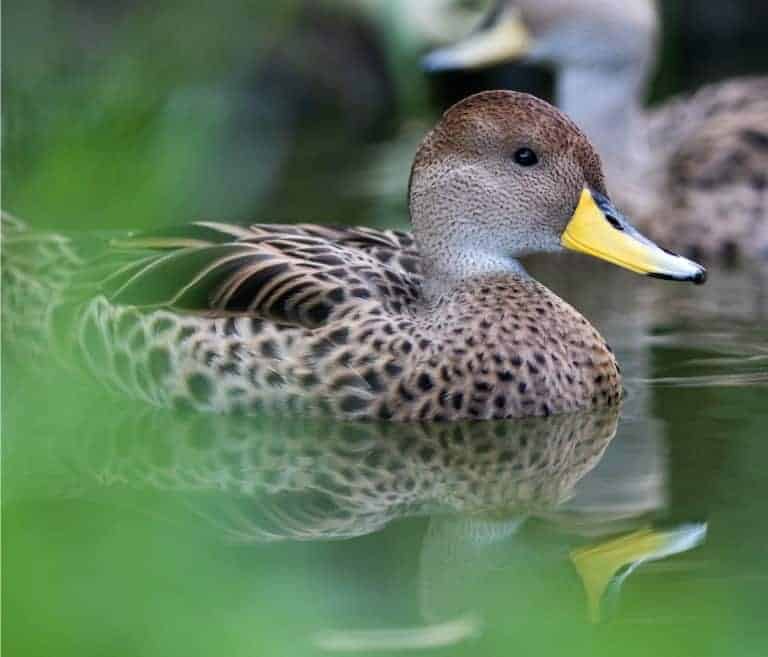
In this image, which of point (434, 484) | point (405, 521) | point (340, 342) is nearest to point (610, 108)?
point (340, 342)

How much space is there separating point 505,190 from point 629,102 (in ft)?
13.0

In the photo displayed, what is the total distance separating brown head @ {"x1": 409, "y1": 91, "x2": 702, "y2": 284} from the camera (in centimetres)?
643

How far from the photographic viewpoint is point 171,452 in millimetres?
6008

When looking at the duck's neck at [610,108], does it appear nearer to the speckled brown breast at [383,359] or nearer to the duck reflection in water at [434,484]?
the speckled brown breast at [383,359]

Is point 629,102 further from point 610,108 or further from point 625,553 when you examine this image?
point 625,553

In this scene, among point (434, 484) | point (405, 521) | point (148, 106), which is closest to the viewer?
point (148, 106)

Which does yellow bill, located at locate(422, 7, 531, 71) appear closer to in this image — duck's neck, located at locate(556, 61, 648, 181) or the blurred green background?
duck's neck, located at locate(556, 61, 648, 181)

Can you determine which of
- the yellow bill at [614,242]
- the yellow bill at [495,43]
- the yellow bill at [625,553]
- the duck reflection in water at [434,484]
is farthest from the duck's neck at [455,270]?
the yellow bill at [495,43]

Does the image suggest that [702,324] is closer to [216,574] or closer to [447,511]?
[447,511]

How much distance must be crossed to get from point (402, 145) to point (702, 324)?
→ 186 inches

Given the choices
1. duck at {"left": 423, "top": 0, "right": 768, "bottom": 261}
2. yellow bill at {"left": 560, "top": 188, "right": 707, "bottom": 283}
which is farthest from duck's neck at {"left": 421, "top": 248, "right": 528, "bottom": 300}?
duck at {"left": 423, "top": 0, "right": 768, "bottom": 261}

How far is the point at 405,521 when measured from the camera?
5.14 m

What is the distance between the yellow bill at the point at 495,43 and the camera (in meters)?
10.4

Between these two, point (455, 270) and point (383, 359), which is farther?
point (455, 270)
